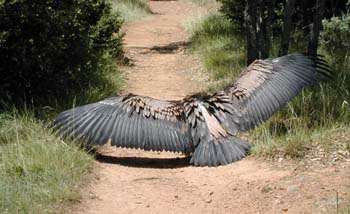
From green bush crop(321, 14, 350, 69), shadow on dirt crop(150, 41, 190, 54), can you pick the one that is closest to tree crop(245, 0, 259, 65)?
green bush crop(321, 14, 350, 69)

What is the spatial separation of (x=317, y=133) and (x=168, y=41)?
9.56 metres

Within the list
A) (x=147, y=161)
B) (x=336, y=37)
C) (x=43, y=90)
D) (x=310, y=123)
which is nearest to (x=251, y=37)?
(x=336, y=37)

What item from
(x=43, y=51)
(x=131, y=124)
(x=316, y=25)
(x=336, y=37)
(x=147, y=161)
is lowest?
(x=147, y=161)

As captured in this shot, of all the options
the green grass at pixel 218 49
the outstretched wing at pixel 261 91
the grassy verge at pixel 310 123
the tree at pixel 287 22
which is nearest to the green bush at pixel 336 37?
the grassy verge at pixel 310 123

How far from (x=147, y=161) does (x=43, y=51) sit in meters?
2.02

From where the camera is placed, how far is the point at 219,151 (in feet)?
19.0

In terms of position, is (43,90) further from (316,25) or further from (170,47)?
(170,47)

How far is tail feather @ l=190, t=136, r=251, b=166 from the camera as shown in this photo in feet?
18.8

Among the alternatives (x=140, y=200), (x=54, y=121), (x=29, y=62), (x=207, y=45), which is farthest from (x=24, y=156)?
(x=207, y=45)

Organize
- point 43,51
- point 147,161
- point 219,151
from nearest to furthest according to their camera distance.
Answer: point 219,151 → point 147,161 → point 43,51

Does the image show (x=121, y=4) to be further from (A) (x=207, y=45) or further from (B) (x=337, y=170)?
(B) (x=337, y=170)

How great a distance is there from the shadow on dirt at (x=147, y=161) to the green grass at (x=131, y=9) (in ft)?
39.8

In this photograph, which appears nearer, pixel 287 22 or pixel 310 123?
pixel 310 123

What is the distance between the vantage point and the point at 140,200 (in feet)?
16.8
